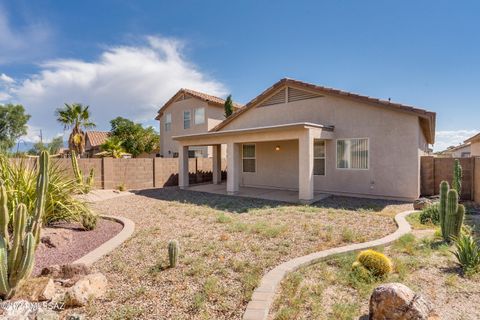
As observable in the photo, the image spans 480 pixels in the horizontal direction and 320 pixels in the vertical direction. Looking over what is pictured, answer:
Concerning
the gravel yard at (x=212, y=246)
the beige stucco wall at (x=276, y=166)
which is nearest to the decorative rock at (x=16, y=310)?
the gravel yard at (x=212, y=246)

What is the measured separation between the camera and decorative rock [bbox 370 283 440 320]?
9.70 ft

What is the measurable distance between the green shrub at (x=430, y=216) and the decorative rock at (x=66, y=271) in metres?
8.78

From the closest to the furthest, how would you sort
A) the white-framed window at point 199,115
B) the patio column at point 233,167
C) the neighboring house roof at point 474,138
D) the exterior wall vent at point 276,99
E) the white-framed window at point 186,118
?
the patio column at point 233,167, the exterior wall vent at point 276,99, the neighboring house roof at point 474,138, the white-framed window at point 199,115, the white-framed window at point 186,118

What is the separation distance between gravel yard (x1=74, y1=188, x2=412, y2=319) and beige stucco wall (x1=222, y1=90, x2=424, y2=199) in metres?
1.17

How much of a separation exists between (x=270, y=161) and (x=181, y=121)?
12653mm

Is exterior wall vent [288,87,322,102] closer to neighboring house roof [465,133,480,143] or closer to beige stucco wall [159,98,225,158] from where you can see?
beige stucco wall [159,98,225,158]

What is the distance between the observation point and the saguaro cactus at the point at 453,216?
5.72 m

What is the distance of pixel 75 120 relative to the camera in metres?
24.9

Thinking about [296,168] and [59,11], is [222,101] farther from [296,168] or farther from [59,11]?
[59,11]

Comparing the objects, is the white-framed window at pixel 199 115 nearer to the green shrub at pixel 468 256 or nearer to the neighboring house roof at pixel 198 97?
the neighboring house roof at pixel 198 97

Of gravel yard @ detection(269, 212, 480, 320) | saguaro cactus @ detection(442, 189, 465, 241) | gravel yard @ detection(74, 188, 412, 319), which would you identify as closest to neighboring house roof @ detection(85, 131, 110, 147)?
gravel yard @ detection(74, 188, 412, 319)

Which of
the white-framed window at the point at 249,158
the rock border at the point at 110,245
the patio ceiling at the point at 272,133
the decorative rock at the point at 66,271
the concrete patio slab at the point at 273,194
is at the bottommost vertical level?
the rock border at the point at 110,245

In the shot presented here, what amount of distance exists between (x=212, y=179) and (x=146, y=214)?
35.2 ft

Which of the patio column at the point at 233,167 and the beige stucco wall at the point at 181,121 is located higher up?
the beige stucco wall at the point at 181,121
